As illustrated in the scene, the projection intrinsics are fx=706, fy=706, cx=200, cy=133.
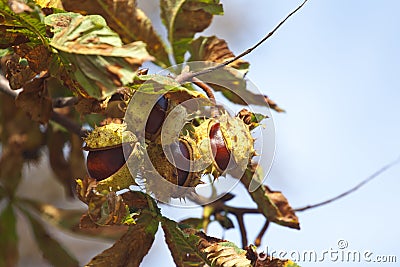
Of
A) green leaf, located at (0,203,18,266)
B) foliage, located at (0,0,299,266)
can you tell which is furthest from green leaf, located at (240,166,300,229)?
green leaf, located at (0,203,18,266)

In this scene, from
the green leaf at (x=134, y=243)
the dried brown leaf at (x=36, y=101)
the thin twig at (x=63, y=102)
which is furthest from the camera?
the thin twig at (x=63, y=102)

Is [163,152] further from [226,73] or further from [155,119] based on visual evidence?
[226,73]

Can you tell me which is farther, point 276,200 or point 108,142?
point 276,200

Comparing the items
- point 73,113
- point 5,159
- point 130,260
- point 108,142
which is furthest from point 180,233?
point 5,159

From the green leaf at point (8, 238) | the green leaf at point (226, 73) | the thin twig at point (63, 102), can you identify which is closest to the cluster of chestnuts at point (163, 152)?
the green leaf at point (226, 73)

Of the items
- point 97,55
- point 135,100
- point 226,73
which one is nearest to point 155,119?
point 135,100

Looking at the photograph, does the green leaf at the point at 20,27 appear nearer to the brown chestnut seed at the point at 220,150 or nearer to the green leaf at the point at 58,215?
the brown chestnut seed at the point at 220,150

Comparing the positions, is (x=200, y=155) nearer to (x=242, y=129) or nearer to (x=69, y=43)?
(x=242, y=129)
